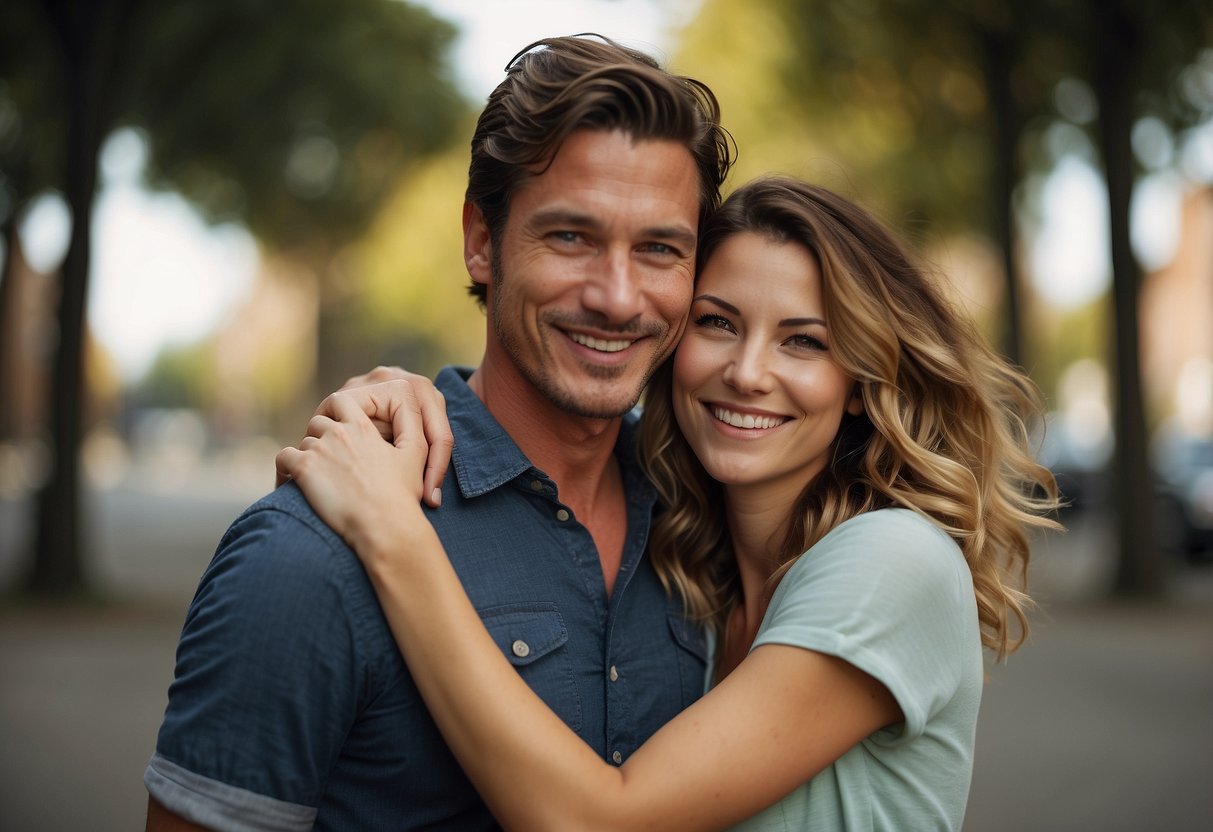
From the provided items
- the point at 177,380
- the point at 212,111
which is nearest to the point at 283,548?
the point at 212,111

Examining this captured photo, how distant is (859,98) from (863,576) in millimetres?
16985

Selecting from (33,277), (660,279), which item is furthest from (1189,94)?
(33,277)

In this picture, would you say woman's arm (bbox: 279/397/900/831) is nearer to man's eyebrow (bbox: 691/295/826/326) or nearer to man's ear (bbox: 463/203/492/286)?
man's ear (bbox: 463/203/492/286)

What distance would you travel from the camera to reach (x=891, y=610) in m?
2.39

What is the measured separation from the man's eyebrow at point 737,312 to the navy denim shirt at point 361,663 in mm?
612

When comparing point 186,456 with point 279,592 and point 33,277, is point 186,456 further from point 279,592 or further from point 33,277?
point 279,592

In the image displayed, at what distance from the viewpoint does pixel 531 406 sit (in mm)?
2797

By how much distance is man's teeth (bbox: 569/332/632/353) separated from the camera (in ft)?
8.62

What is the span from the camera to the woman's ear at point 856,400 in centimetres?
301

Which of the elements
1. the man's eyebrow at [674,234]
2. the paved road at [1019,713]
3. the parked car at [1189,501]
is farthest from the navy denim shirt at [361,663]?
the parked car at [1189,501]

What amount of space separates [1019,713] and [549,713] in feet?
22.9

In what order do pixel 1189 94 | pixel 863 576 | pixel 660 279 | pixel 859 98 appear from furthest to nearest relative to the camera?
pixel 859 98
pixel 1189 94
pixel 660 279
pixel 863 576

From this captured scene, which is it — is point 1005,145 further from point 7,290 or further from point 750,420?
point 7,290

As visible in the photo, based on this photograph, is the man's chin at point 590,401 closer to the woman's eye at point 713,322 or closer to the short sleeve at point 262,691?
the woman's eye at point 713,322
